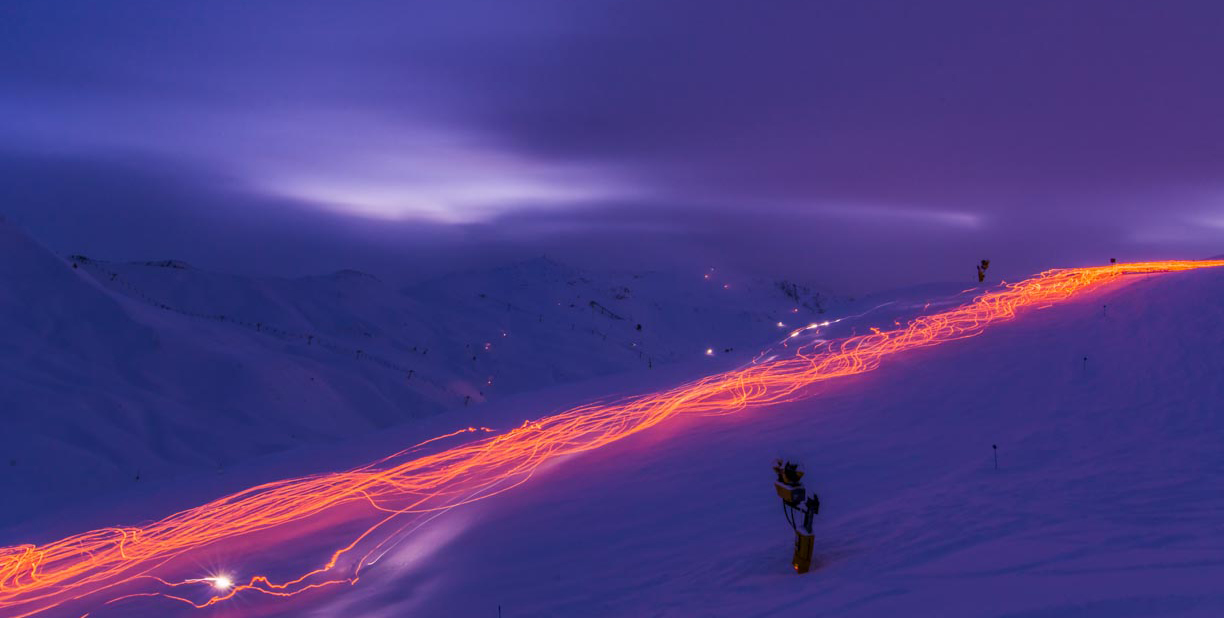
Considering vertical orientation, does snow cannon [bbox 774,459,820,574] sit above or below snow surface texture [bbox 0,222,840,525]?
below

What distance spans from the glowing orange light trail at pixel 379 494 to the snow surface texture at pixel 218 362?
9.91 feet

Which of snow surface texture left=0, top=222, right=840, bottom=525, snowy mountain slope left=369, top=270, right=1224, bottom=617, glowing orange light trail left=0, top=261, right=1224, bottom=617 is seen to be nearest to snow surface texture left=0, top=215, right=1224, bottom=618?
snowy mountain slope left=369, top=270, right=1224, bottom=617

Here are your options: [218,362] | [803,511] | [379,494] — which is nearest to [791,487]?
[803,511]

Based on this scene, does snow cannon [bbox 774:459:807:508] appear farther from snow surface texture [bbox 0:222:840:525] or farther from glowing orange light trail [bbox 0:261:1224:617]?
snow surface texture [bbox 0:222:840:525]

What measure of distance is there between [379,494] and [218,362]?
39.3 ft

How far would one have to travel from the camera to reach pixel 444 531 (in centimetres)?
735

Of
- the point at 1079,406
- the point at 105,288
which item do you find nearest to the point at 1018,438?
the point at 1079,406

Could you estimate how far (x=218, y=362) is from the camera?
Result: 18.3 meters

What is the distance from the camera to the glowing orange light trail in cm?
686

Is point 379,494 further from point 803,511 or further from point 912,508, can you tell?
point 912,508

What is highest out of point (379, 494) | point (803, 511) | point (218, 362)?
point (218, 362)

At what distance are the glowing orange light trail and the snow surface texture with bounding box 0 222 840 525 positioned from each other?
302 cm

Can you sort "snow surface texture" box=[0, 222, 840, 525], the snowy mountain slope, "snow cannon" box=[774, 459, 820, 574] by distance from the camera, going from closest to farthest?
the snowy mountain slope, "snow cannon" box=[774, 459, 820, 574], "snow surface texture" box=[0, 222, 840, 525]

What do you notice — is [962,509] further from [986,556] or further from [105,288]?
[105,288]
